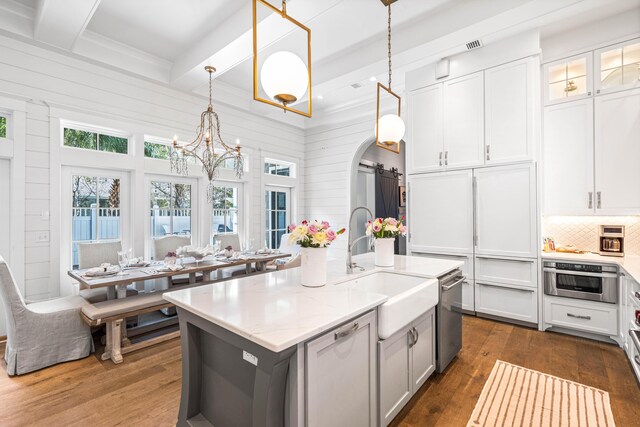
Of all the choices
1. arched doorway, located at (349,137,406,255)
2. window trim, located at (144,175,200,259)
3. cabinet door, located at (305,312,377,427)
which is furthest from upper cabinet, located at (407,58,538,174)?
window trim, located at (144,175,200,259)

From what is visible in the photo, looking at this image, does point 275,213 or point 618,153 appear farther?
point 275,213

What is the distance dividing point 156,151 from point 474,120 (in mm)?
4527

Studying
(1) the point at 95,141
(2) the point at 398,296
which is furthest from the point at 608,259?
(1) the point at 95,141

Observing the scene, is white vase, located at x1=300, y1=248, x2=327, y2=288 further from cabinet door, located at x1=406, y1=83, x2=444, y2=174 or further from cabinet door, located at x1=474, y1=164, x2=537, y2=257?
cabinet door, located at x1=406, y1=83, x2=444, y2=174

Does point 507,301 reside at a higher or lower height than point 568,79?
lower

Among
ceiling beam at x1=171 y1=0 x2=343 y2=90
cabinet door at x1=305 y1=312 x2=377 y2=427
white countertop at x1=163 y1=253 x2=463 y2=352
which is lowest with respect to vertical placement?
cabinet door at x1=305 y1=312 x2=377 y2=427

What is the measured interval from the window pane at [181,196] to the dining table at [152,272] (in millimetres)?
1128

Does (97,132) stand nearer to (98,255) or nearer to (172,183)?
(172,183)

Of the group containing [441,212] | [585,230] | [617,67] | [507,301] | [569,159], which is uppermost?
[617,67]

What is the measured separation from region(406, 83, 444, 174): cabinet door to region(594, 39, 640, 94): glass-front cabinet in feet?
5.38

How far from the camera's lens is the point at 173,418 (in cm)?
203

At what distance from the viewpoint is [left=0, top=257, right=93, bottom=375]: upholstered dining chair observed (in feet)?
8.38

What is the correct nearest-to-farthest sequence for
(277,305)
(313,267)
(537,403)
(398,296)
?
(277,305) → (398,296) → (313,267) → (537,403)

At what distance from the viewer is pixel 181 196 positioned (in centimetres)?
492
